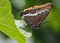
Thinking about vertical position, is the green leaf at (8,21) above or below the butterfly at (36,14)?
below

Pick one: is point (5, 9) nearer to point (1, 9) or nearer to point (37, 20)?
point (1, 9)

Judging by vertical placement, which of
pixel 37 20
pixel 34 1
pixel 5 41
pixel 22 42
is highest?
pixel 5 41

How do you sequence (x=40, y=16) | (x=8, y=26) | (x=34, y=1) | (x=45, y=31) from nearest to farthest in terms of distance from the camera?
1. (x=8, y=26)
2. (x=40, y=16)
3. (x=34, y=1)
4. (x=45, y=31)

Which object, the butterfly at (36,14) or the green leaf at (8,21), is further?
the butterfly at (36,14)

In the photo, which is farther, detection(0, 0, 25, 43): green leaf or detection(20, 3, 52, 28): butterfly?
detection(20, 3, 52, 28): butterfly

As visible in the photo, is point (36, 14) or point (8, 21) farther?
point (36, 14)

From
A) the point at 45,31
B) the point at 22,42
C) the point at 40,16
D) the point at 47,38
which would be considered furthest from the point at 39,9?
the point at 47,38

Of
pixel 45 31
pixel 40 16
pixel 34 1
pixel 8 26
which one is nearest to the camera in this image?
pixel 8 26

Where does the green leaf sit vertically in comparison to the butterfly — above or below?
below
